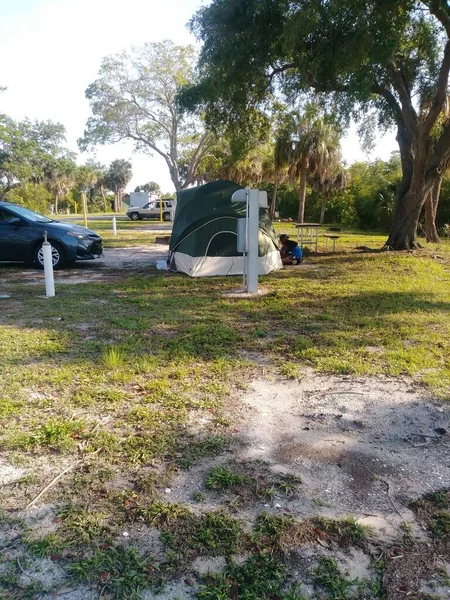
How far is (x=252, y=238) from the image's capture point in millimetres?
8383

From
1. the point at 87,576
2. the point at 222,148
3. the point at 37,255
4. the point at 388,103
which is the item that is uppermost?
the point at 222,148

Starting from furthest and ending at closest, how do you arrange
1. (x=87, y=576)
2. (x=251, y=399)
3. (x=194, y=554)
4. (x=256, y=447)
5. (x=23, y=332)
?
(x=23, y=332) → (x=251, y=399) → (x=256, y=447) → (x=194, y=554) → (x=87, y=576)

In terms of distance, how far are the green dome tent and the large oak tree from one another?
3542 millimetres

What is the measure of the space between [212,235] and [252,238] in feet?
6.91

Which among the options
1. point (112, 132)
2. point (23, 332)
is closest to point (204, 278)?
point (23, 332)

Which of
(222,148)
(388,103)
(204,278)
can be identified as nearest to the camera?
(204,278)

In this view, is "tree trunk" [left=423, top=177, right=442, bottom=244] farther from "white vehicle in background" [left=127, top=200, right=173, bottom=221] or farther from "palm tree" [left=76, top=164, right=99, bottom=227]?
"palm tree" [left=76, top=164, right=99, bottom=227]

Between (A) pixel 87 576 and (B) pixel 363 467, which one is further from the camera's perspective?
(B) pixel 363 467

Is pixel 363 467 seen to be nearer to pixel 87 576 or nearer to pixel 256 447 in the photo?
pixel 256 447

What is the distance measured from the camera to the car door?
424 inches

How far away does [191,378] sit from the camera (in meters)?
4.50

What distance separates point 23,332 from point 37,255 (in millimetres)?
5614

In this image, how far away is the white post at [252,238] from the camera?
27.0 feet

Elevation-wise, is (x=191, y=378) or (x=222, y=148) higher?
(x=222, y=148)
